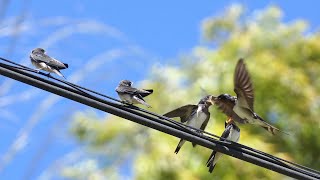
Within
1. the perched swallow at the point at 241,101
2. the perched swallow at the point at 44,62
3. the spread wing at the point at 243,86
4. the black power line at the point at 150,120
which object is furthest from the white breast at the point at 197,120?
the black power line at the point at 150,120

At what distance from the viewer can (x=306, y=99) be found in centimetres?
1026

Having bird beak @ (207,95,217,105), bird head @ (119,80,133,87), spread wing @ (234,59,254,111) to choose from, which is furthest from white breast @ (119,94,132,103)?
spread wing @ (234,59,254,111)

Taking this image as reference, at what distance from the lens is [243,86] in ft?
17.5

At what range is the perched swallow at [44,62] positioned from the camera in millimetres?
5286

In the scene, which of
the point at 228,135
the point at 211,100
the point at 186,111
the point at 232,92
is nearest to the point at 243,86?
the point at 211,100

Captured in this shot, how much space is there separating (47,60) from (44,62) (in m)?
0.03

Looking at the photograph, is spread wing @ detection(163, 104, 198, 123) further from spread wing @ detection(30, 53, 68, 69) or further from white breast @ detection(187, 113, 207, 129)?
spread wing @ detection(30, 53, 68, 69)

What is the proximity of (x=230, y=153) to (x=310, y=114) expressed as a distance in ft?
20.2

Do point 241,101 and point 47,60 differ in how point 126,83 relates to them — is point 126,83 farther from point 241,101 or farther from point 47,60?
point 241,101

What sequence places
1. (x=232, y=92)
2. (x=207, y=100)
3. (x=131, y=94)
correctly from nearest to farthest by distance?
(x=131, y=94), (x=207, y=100), (x=232, y=92)

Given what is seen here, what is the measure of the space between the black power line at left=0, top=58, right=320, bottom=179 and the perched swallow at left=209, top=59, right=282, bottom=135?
1.03 meters

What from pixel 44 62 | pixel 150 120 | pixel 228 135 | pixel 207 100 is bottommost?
pixel 150 120

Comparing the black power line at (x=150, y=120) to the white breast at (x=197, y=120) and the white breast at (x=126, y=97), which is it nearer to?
the white breast at (x=126, y=97)

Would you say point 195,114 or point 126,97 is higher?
point 195,114
